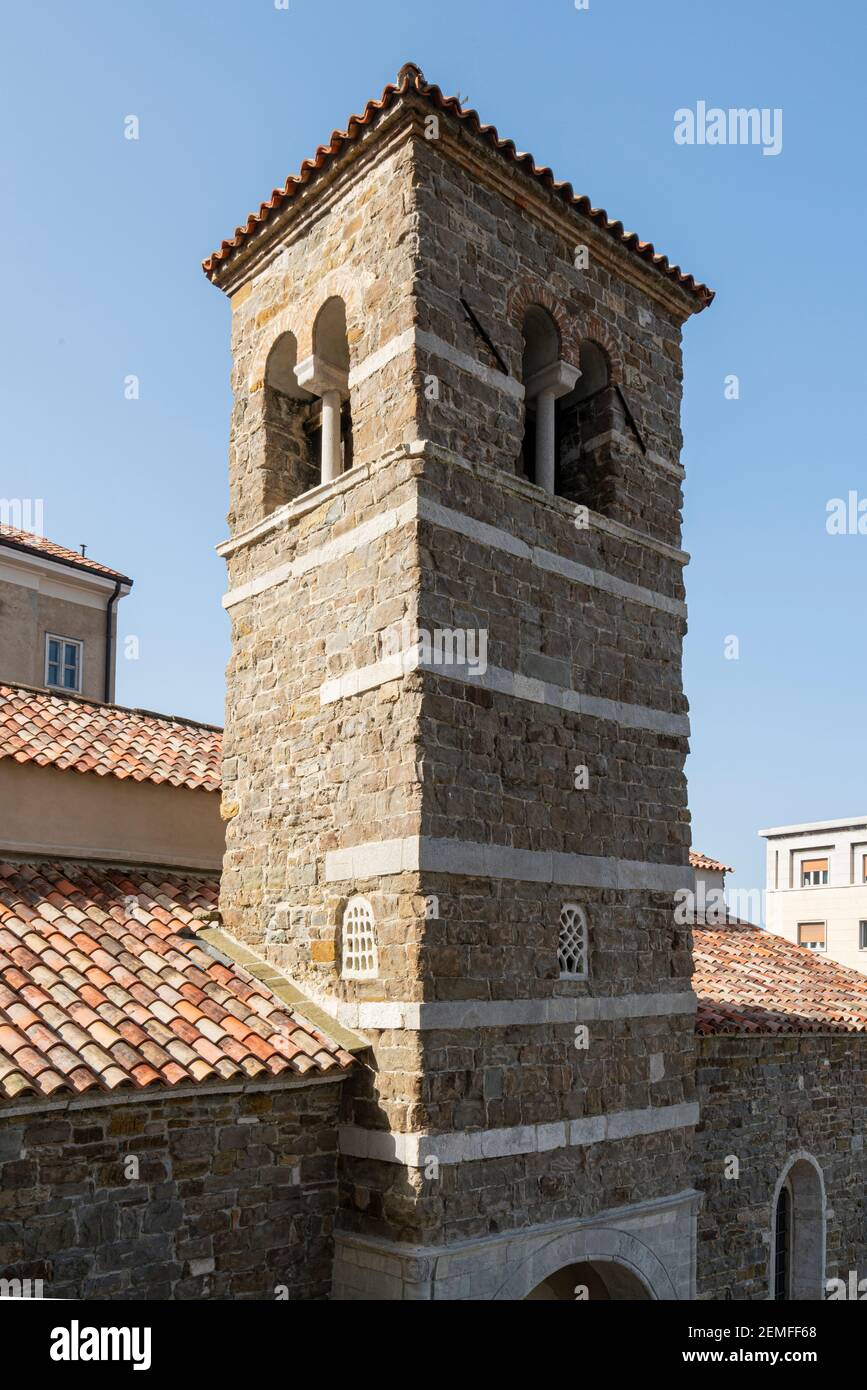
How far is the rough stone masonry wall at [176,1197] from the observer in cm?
659

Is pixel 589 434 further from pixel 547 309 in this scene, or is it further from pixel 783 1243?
pixel 783 1243

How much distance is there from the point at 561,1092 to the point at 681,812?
8.96ft

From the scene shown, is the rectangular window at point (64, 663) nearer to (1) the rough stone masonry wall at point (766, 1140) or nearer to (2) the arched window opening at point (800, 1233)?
(1) the rough stone masonry wall at point (766, 1140)

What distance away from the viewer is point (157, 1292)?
7039mm

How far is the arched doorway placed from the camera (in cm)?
904

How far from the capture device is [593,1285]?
30.9ft

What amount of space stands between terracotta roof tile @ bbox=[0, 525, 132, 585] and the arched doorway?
14.3 m

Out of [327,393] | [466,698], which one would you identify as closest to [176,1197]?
[466,698]

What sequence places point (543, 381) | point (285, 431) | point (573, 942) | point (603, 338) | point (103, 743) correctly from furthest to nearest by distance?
point (103, 743)
point (285, 431)
point (603, 338)
point (543, 381)
point (573, 942)

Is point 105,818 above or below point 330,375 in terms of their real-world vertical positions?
below

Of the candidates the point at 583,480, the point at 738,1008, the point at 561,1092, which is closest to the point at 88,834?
the point at 561,1092

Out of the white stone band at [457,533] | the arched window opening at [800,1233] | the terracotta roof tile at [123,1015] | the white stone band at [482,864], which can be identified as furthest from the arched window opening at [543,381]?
the arched window opening at [800,1233]

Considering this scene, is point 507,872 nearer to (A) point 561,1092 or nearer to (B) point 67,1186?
(A) point 561,1092

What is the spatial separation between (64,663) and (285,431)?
11283 millimetres
